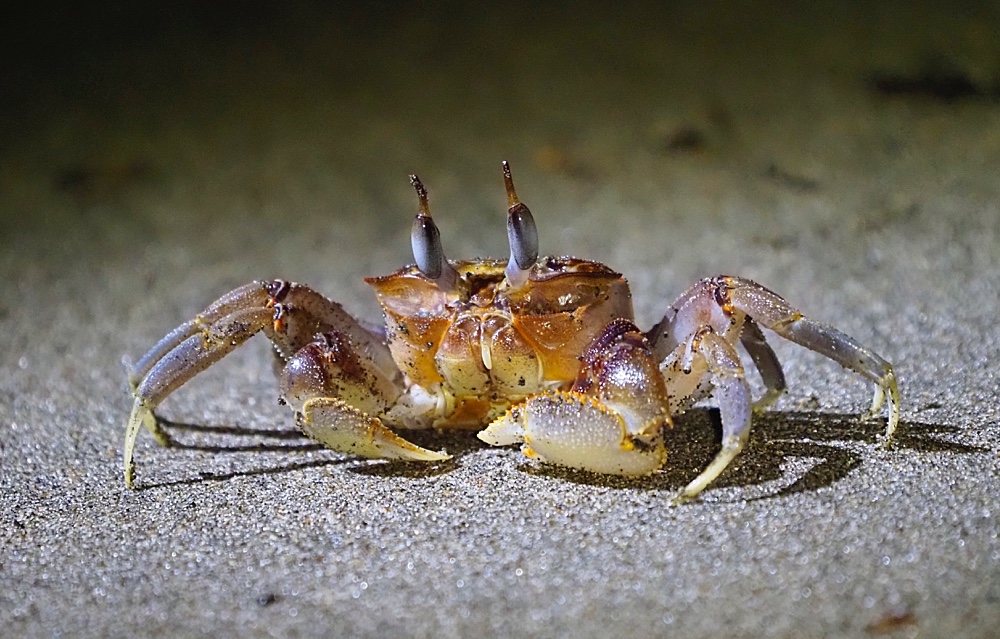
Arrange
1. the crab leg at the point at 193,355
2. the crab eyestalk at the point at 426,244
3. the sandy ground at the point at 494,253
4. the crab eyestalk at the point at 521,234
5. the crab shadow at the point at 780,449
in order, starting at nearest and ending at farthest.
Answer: the sandy ground at the point at 494,253
the crab shadow at the point at 780,449
the crab eyestalk at the point at 521,234
the crab eyestalk at the point at 426,244
the crab leg at the point at 193,355

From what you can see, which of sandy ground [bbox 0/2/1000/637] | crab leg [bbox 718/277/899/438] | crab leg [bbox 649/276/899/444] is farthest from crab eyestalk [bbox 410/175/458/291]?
crab leg [bbox 718/277/899/438]

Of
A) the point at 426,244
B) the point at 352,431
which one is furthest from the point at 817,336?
the point at 352,431

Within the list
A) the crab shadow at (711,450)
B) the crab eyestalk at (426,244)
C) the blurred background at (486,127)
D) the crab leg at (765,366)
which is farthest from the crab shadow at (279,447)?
the blurred background at (486,127)

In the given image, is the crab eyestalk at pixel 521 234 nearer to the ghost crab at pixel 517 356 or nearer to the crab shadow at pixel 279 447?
the ghost crab at pixel 517 356

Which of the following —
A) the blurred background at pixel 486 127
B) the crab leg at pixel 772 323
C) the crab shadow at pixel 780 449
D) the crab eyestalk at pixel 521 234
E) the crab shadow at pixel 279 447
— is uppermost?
the blurred background at pixel 486 127

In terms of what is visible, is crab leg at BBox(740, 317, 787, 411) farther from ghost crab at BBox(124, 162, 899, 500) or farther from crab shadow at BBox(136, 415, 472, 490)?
crab shadow at BBox(136, 415, 472, 490)

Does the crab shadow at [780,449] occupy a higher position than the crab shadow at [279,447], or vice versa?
the crab shadow at [279,447]

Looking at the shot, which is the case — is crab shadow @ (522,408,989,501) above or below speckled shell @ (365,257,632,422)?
below
